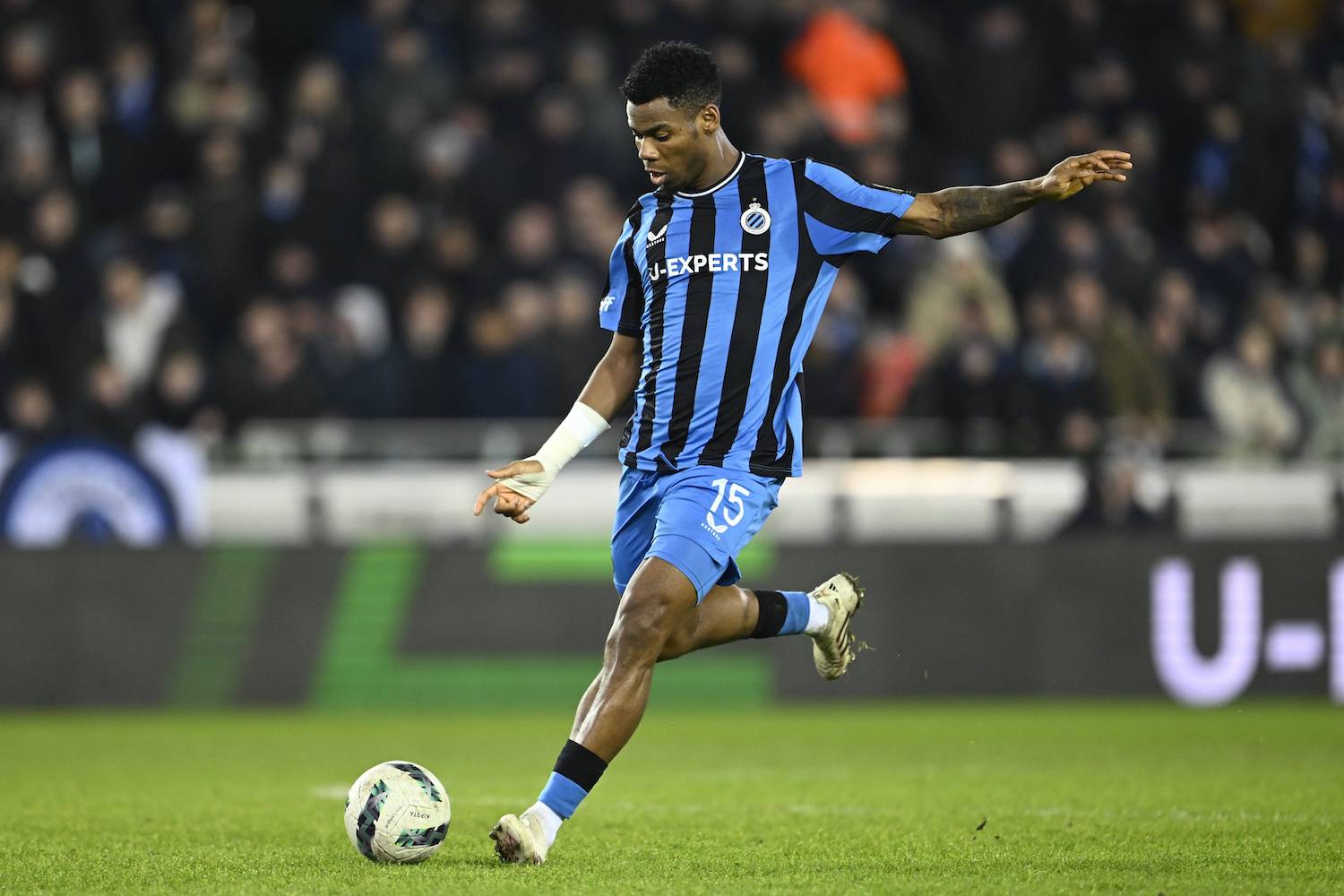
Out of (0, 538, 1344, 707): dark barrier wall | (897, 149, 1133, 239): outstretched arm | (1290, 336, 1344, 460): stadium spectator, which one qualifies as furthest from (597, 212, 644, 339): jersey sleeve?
(1290, 336, 1344, 460): stadium spectator

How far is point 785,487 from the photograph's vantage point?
12.9 metres

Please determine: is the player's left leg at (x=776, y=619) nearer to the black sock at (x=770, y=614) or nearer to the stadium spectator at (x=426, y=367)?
the black sock at (x=770, y=614)

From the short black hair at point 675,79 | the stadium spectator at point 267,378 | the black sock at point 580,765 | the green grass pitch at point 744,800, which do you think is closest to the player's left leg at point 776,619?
the black sock at point 580,765

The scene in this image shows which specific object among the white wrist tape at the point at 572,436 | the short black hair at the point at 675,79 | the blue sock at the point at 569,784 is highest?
the short black hair at the point at 675,79

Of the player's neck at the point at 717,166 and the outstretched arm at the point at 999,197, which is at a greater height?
the player's neck at the point at 717,166

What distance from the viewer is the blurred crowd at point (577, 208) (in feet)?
44.7

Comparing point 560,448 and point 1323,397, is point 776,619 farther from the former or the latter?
point 1323,397

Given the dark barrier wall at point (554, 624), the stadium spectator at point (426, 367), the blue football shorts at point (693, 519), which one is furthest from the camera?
the stadium spectator at point (426, 367)

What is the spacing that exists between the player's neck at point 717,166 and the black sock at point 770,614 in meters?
1.28

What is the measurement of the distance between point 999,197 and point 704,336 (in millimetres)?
950

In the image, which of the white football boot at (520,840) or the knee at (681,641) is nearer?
the white football boot at (520,840)

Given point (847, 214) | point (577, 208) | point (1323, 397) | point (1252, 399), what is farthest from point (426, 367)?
point (847, 214)

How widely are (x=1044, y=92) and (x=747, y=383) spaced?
37.5ft

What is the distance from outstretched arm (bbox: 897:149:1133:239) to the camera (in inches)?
231
